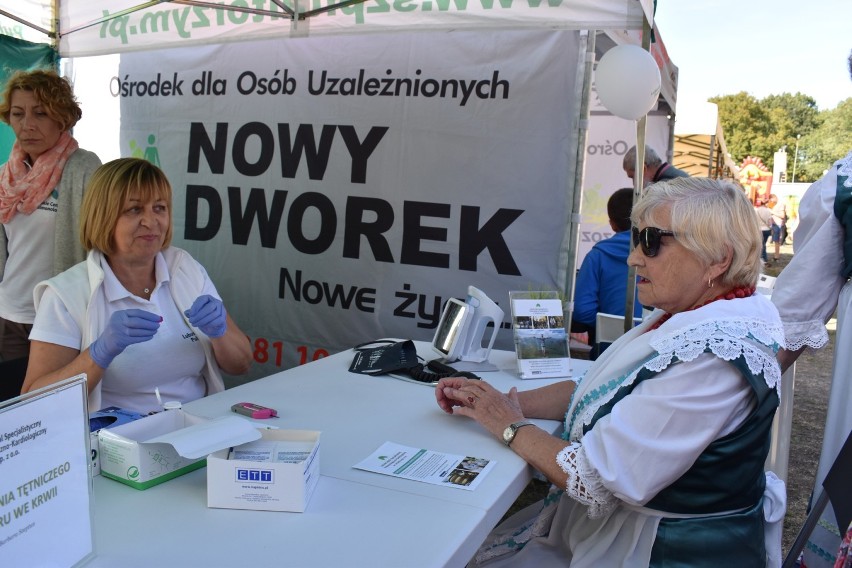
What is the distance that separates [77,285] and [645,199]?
5.47ft

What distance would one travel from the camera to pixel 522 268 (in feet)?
11.7

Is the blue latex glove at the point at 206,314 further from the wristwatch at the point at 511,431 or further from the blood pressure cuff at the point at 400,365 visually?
the wristwatch at the point at 511,431

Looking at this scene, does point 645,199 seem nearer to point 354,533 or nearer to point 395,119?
point 354,533

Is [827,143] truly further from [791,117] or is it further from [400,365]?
[400,365]

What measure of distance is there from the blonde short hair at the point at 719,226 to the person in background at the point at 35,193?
8.70ft

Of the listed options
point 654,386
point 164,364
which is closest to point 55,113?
point 164,364

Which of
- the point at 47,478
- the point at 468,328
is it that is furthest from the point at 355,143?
the point at 47,478

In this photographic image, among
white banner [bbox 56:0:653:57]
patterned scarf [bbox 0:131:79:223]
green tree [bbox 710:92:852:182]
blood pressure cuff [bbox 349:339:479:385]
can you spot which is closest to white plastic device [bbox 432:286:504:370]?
blood pressure cuff [bbox 349:339:479:385]

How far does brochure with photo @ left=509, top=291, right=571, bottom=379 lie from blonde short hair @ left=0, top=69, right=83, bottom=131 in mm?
2276

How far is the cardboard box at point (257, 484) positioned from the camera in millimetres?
1185

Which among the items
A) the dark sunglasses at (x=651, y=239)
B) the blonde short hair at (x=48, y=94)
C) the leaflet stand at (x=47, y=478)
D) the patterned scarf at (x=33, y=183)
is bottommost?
the leaflet stand at (x=47, y=478)

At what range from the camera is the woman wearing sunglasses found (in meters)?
1.32

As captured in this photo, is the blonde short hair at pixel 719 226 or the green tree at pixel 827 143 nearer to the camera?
the blonde short hair at pixel 719 226

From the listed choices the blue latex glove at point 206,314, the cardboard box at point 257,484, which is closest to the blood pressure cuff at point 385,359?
the blue latex glove at point 206,314
